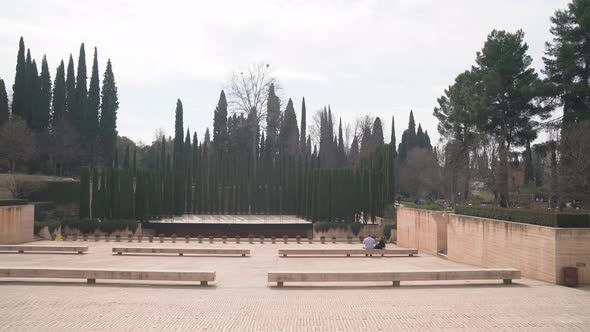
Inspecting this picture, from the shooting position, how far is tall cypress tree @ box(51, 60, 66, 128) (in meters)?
47.6

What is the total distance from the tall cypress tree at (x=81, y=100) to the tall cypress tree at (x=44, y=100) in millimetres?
2486

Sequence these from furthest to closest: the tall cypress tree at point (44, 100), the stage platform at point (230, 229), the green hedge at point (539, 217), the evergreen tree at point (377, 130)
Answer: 1. the evergreen tree at point (377, 130)
2. the tall cypress tree at point (44, 100)
3. the stage platform at point (230, 229)
4. the green hedge at point (539, 217)

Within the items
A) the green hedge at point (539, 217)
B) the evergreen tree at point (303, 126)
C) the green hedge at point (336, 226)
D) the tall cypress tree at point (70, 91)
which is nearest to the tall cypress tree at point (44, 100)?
→ the tall cypress tree at point (70, 91)

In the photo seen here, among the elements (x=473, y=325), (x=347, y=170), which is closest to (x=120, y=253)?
(x=473, y=325)

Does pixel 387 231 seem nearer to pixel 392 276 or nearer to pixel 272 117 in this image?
pixel 392 276

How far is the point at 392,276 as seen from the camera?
11.2 metres

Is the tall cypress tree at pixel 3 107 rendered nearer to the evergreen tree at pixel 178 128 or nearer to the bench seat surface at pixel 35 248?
the evergreen tree at pixel 178 128

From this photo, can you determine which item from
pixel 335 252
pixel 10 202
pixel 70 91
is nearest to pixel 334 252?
pixel 335 252

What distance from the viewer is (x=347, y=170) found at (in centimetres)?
3347

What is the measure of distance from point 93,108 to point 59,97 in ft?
10.3

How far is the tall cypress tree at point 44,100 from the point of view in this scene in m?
46.5

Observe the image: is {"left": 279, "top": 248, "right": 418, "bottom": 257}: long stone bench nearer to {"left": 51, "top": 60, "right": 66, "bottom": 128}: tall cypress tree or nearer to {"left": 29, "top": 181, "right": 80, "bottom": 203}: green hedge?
{"left": 29, "top": 181, "right": 80, "bottom": 203}: green hedge

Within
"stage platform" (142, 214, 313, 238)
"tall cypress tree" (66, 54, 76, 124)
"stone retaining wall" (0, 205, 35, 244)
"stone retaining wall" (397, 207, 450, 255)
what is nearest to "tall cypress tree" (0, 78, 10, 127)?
"tall cypress tree" (66, 54, 76, 124)

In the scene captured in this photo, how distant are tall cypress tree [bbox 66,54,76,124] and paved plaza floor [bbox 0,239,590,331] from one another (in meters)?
39.7
